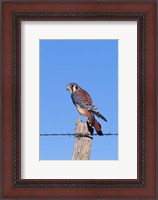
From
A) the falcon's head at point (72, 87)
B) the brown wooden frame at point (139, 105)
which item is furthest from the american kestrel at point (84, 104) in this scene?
the brown wooden frame at point (139, 105)

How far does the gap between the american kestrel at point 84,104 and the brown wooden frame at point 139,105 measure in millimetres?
166

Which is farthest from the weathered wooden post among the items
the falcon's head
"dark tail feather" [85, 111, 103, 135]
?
the falcon's head

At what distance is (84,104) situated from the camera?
3.85ft

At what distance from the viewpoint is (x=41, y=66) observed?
1.17 m

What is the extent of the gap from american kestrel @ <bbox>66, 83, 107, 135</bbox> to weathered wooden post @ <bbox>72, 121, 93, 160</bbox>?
0.03 m

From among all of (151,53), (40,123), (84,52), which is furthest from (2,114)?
(151,53)

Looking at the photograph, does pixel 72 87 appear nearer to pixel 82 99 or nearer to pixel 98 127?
pixel 82 99

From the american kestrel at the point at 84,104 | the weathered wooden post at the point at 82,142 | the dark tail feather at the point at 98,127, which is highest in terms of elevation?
the american kestrel at the point at 84,104

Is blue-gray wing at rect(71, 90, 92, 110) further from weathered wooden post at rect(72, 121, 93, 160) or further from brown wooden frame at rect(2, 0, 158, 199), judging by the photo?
brown wooden frame at rect(2, 0, 158, 199)

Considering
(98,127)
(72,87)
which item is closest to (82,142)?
(98,127)

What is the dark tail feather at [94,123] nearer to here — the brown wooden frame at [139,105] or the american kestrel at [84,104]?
the american kestrel at [84,104]

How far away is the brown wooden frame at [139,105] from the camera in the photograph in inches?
45.2

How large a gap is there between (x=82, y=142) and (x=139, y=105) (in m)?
0.26
